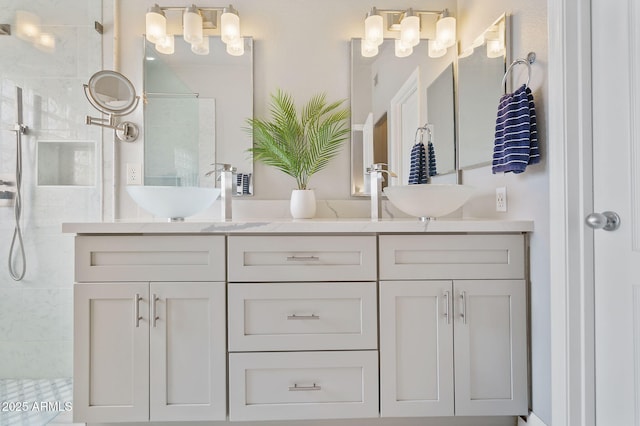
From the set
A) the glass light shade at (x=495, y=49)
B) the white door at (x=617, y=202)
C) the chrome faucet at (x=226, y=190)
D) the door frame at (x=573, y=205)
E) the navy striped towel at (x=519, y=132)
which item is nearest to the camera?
the white door at (x=617, y=202)

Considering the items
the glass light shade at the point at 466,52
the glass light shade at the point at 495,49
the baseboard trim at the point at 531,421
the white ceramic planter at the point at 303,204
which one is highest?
the glass light shade at the point at 466,52

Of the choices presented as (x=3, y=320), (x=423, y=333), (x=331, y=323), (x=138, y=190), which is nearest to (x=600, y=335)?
(x=423, y=333)

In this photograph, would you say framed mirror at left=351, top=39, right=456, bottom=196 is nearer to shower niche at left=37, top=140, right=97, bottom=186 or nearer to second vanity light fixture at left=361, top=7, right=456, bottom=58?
second vanity light fixture at left=361, top=7, right=456, bottom=58

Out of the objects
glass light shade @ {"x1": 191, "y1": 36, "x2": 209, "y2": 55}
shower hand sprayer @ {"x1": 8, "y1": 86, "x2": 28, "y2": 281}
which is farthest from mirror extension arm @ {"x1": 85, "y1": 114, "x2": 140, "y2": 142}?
glass light shade @ {"x1": 191, "y1": 36, "x2": 209, "y2": 55}

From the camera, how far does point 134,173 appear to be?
200 centimetres

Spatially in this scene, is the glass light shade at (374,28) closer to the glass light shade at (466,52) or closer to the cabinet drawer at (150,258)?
the glass light shade at (466,52)

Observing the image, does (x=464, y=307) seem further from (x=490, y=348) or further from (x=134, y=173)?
(x=134, y=173)

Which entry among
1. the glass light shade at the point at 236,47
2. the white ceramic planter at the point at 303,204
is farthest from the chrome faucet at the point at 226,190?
the glass light shade at the point at 236,47

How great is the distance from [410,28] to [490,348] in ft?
5.45

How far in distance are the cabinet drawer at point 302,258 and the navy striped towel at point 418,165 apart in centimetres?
74

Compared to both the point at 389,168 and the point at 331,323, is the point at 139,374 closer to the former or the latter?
the point at 331,323

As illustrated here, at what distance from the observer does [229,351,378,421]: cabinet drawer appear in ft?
4.57

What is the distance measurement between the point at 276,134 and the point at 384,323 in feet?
3.81

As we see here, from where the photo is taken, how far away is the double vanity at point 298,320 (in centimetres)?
138
